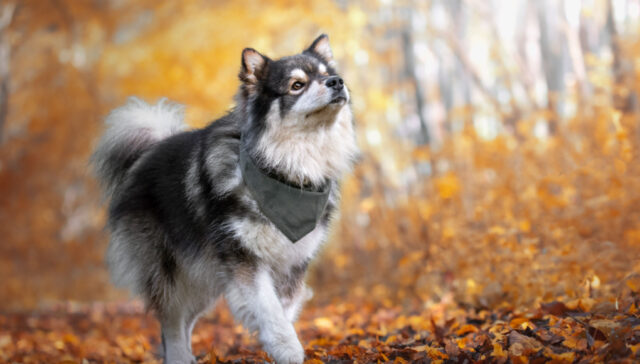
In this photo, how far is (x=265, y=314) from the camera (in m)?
3.48

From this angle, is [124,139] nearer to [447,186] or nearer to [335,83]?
[335,83]

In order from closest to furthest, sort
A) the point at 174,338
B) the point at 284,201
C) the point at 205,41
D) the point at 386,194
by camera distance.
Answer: the point at 284,201 < the point at 174,338 < the point at 205,41 < the point at 386,194

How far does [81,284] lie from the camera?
16.8 m

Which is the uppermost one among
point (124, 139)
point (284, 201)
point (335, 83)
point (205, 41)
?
point (205, 41)

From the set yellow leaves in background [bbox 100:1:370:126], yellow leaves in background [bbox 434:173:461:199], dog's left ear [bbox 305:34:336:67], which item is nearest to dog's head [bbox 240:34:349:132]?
dog's left ear [bbox 305:34:336:67]

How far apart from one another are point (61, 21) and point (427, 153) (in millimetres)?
7250

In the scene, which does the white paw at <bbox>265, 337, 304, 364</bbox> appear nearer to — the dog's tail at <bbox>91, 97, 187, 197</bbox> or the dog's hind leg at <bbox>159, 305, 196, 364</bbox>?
the dog's hind leg at <bbox>159, 305, 196, 364</bbox>

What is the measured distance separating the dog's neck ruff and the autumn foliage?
880 millimetres

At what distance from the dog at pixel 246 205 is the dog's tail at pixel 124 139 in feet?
0.65

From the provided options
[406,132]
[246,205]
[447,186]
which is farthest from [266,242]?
[406,132]

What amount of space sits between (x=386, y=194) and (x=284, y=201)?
6.99 metres

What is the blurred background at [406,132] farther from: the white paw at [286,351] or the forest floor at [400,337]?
the white paw at [286,351]

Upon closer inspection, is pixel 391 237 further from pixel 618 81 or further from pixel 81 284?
pixel 81 284

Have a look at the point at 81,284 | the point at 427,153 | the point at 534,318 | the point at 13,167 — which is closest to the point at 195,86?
the point at 427,153
